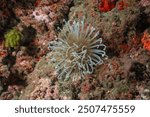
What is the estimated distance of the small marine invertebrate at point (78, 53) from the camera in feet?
19.7

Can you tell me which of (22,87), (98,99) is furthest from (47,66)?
(98,99)

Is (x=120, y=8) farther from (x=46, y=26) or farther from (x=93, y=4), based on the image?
(x=46, y=26)

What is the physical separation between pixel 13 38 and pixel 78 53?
1441 millimetres

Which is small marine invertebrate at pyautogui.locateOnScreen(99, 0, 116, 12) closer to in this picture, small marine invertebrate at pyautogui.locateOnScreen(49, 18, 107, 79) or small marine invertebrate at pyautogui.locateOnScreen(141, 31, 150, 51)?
small marine invertebrate at pyautogui.locateOnScreen(49, 18, 107, 79)

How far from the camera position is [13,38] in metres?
6.72

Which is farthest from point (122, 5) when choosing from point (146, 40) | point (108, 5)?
point (146, 40)

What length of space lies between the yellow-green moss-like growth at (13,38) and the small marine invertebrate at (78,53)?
2.63ft

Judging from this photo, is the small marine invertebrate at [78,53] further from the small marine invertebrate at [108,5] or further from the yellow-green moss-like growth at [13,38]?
the yellow-green moss-like growth at [13,38]

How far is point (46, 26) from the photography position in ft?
22.7

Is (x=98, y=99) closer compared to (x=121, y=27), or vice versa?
(x=98, y=99)

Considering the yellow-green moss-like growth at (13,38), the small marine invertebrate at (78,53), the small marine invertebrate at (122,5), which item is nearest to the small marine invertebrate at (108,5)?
the small marine invertebrate at (122,5)

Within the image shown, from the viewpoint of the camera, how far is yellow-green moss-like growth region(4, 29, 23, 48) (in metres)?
6.70

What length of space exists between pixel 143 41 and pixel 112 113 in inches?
62.1

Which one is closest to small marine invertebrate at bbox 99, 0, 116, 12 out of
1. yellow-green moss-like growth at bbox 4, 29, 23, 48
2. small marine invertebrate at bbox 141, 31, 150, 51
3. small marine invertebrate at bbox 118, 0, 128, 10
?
small marine invertebrate at bbox 118, 0, 128, 10
